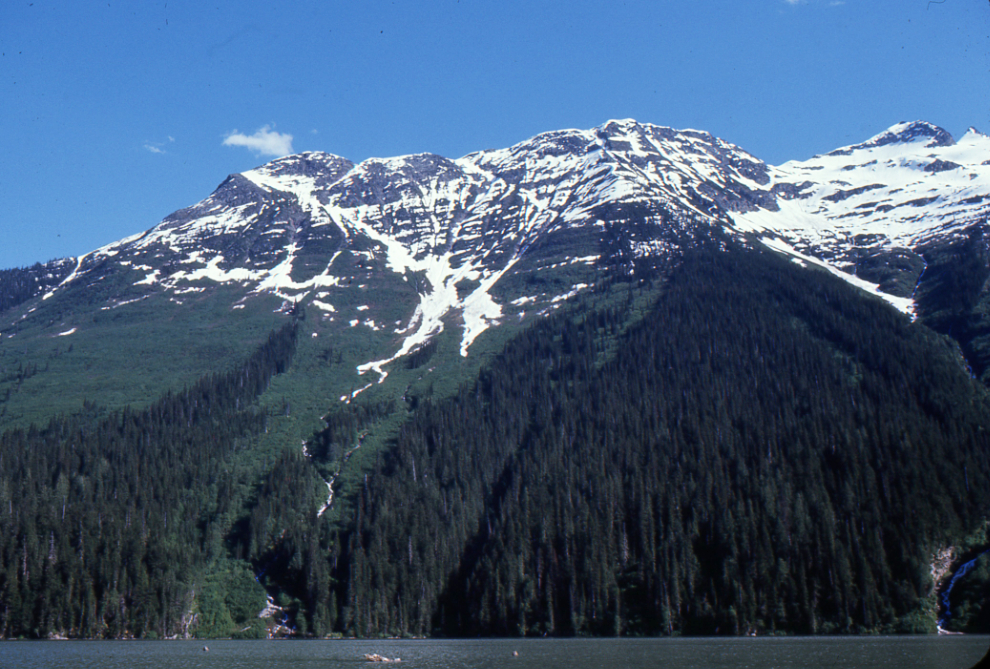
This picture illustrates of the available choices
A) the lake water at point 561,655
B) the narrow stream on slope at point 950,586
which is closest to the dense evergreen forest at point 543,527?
the narrow stream on slope at point 950,586

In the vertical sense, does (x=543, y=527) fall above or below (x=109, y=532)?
below

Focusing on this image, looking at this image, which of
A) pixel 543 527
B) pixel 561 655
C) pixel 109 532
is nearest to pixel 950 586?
pixel 543 527

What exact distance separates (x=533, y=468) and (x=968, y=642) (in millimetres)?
94760

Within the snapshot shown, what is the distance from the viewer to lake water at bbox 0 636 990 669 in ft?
251

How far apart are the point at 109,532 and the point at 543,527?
81207 mm

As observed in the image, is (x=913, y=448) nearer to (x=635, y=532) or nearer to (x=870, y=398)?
(x=870, y=398)

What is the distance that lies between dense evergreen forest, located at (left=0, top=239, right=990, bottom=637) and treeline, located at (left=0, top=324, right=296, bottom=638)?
412 millimetres

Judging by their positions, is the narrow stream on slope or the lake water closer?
the lake water

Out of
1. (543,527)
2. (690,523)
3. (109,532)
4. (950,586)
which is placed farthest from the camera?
(543,527)

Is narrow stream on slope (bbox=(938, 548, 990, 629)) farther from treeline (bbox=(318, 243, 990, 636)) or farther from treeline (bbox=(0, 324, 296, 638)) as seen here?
treeline (bbox=(0, 324, 296, 638))

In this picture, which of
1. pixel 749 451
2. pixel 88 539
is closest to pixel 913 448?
pixel 749 451

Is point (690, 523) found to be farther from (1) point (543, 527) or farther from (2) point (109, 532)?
(2) point (109, 532)

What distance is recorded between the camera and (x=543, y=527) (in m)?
159

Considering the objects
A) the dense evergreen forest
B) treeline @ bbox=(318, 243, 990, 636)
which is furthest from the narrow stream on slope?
the dense evergreen forest
